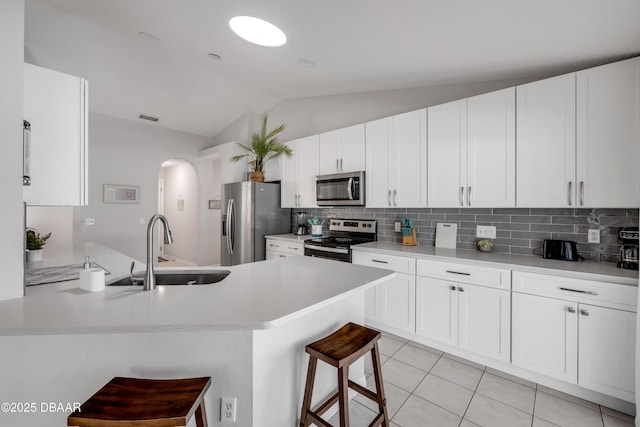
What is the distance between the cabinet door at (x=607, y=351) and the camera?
183 cm

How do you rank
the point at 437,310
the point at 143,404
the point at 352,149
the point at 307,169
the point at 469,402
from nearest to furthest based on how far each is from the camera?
the point at 143,404 < the point at 469,402 < the point at 437,310 < the point at 352,149 < the point at 307,169

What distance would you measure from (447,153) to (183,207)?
6083 millimetres

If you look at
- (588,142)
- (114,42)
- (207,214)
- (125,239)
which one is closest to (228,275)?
(588,142)

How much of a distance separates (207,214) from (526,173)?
18.3 feet

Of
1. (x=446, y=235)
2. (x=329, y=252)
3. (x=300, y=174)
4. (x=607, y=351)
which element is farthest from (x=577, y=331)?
(x=300, y=174)

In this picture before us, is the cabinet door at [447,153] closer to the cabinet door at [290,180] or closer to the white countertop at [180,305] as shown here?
the white countertop at [180,305]

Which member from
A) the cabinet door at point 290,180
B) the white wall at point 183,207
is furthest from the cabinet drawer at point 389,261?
the white wall at point 183,207

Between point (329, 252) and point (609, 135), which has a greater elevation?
point (609, 135)

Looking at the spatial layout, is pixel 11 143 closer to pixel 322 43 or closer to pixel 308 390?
pixel 308 390

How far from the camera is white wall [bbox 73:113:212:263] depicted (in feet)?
15.4

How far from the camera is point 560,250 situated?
241 centimetres

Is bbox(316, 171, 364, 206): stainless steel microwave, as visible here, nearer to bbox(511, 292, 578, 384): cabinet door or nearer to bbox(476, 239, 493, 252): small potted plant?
bbox(476, 239, 493, 252): small potted plant

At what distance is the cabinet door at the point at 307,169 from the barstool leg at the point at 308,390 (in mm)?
2743

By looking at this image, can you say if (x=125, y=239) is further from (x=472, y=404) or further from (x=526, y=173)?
(x=526, y=173)
